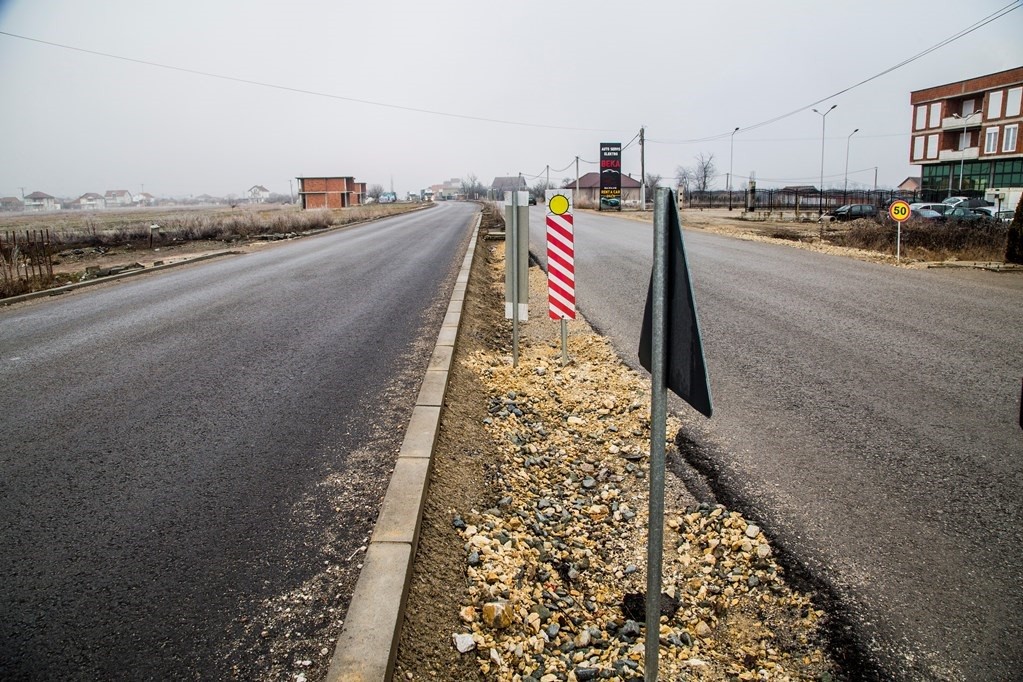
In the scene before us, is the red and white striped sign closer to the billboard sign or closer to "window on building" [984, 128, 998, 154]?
the billboard sign

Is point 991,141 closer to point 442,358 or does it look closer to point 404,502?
point 442,358

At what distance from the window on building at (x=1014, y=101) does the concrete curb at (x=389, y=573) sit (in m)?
69.2

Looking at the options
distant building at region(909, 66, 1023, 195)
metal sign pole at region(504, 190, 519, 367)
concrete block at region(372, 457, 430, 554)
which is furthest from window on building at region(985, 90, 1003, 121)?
concrete block at region(372, 457, 430, 554)

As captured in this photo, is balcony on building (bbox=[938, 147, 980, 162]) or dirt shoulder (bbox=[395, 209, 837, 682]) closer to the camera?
dirt shoulder (bbox=[395, 209, 837, 682])

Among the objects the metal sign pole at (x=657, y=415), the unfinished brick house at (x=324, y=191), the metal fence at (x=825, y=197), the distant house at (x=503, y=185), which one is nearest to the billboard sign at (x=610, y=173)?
the metal fence at (x=825, y=197)

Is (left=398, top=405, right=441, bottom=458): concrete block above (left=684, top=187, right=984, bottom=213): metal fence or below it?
below

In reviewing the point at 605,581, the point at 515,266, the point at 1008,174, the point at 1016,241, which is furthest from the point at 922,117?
the point at 605,581

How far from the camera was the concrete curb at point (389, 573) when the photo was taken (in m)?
2.44

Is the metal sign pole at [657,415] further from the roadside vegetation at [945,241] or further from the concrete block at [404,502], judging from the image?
the roadside vegetation at [945,241]

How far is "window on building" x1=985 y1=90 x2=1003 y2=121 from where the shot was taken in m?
58.7

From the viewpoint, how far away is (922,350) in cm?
754

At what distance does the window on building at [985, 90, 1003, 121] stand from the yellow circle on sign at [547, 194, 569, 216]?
67.7 meters

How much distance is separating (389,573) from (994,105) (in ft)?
240

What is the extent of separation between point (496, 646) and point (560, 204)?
5252 mm
